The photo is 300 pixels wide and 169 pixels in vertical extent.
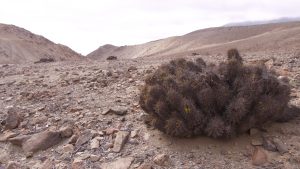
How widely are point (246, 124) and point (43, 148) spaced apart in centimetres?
Answer: 316

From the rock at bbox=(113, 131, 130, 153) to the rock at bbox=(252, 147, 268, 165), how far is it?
189cm

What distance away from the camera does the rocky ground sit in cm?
591

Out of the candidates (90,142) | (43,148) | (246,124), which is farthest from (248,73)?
(43,148)

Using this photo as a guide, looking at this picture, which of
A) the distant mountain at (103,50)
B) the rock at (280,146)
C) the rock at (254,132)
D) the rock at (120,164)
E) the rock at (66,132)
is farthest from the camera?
the distant mountain at (103,50)

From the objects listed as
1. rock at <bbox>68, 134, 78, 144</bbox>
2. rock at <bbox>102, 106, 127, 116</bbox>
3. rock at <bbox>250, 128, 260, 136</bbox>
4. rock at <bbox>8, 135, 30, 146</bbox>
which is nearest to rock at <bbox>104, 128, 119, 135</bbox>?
rock at <bbox>68, 134, 78, 144</bbox>

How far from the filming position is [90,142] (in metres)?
6.75

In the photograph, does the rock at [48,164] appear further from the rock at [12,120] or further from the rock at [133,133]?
the rock at [12,120]

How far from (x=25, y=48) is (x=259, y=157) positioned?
39591 mm

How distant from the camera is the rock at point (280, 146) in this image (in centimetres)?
586

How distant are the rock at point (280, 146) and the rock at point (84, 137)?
277 cm

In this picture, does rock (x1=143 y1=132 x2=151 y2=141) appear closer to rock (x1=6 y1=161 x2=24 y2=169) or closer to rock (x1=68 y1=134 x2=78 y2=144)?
rock (x1=68 y1=134 x2=78 y2=144)

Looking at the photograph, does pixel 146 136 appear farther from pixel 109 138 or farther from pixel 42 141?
pixel 42 141

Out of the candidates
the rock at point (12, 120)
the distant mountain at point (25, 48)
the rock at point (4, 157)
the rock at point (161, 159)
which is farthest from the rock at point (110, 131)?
the distant mountain at point (25, 48)

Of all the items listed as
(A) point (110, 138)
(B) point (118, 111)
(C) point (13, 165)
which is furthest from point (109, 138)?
(C) point (13, 165)
